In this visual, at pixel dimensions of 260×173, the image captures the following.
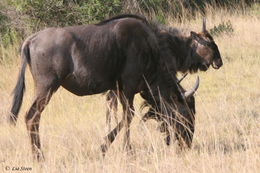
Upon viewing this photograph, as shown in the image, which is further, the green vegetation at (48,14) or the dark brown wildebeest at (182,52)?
the green vegetation at (48,14)

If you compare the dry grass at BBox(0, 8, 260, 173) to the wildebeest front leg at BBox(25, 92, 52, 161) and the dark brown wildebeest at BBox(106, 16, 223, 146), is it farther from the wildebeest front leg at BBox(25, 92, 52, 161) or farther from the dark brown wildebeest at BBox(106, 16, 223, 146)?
the dark brown wildebeest at BBox(106, 16, 223, 146)

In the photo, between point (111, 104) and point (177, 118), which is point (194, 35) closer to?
point (111, 104)

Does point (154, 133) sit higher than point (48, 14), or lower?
lower

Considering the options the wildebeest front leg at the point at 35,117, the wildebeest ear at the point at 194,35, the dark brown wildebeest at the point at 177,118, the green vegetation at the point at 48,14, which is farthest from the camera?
the green vegetation at the point at 48,14

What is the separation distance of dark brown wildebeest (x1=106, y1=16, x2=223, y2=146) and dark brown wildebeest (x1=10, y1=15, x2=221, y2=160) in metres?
0.19

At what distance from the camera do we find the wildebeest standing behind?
21.2 feet

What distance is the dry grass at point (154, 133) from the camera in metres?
5.54

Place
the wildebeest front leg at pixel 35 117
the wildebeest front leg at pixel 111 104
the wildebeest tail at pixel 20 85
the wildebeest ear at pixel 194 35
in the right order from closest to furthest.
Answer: the wildebeest front leg at pixel 35 117 → the wildebeest tail at pixel 20 85 → the wildebeest front leg at pixel 111 104 → the wildebeest ear at pixel 194 35

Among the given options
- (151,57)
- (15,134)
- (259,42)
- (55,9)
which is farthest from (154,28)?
(259,42)

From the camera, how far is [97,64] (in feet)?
22.4

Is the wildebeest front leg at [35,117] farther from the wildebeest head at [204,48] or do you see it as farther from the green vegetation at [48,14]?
the green vegetation at [48,14]

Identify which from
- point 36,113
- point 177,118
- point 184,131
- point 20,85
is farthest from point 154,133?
point 20,85

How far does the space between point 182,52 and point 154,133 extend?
1.33 m

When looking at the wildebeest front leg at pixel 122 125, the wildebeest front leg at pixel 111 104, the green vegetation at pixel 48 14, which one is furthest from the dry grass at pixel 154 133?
the green vegetation at pixel 48 14
